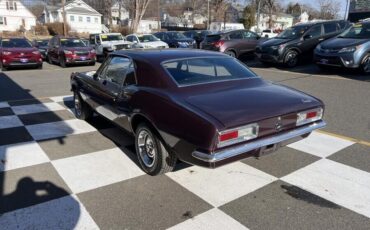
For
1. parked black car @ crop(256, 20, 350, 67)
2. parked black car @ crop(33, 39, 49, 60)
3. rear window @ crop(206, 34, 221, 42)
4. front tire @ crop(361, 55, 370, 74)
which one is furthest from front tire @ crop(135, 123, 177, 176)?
parked black car @ crop(33, 39, 49, 60)

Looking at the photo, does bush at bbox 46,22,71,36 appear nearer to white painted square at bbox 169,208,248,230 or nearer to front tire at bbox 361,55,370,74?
front tire at bbox 361,55,370,74

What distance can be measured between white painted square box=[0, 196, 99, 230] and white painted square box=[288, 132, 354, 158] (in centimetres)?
307

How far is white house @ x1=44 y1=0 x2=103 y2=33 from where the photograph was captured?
6594 cm

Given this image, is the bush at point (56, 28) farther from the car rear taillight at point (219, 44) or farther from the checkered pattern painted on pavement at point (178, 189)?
the checkered pattern painted on pavement at point (178, 189)

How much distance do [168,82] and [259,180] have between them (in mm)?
1541

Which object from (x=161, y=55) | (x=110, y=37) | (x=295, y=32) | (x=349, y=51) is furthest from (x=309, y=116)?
(x=110, y=37)

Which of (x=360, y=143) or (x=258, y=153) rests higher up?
(x=258, y=153)

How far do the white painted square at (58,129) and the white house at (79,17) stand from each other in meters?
64.1

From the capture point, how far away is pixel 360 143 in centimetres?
504

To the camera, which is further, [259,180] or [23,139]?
[23,139]

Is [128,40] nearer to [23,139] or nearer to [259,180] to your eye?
[23,139]

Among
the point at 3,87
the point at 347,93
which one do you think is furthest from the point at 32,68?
the point at 347,93

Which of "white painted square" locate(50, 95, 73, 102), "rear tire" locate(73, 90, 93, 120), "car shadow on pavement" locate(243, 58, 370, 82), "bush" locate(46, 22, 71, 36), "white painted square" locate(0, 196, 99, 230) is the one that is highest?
"bush" locate(46, 22, 71, 36)

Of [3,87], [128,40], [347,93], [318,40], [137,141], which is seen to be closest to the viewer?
[137,141]
